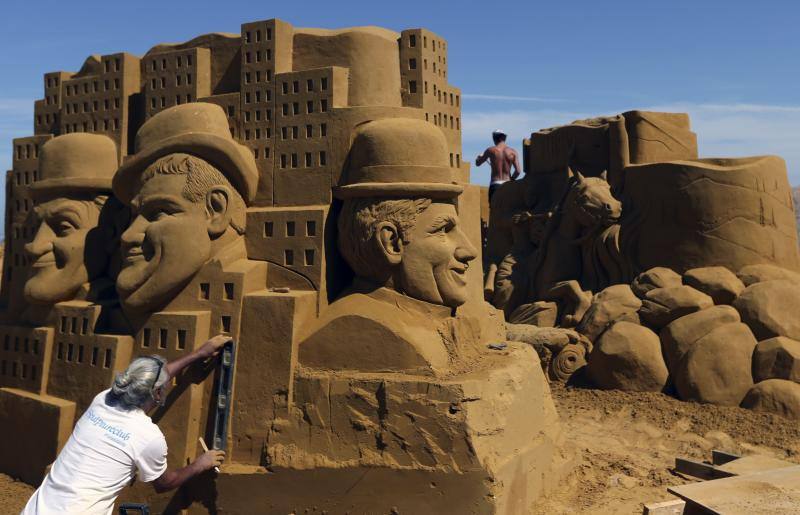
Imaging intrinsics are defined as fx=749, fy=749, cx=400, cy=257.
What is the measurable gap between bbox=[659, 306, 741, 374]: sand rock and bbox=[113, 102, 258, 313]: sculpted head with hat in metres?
5.25

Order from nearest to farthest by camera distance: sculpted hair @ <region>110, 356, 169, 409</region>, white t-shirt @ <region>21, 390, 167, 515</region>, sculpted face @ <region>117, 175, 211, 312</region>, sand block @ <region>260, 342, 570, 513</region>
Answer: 1. white t-shirt @ <region>21, 390, 167, 515</region>
2. sculpted hair @ <region>110, 356, 169, 409</region>
3. sand block @ <region>260, 342, 570, 513</region>
4. sculpted face @ <region>117, 175, 211, 312</region>

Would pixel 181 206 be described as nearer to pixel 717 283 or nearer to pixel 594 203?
pixel 717 283

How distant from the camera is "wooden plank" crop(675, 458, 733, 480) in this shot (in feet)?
20.4

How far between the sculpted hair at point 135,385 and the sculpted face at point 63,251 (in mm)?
3697

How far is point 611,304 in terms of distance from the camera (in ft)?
31.5

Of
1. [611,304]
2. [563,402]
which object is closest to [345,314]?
[563,402]

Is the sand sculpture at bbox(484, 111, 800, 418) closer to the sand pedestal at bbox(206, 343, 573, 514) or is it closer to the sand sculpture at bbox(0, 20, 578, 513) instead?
the sand sculpture at bbox(0, 20, 578, 513)

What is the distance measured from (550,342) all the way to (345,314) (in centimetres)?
477

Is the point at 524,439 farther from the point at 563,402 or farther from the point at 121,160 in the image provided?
the point at 121,160

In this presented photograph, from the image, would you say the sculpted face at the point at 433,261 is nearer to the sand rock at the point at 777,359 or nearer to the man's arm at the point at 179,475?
the man's arm at the point at 179,475

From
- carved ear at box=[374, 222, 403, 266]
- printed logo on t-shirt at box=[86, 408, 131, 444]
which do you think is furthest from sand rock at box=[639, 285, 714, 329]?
printed logo on t-shirt at box=[86, 408, 131, 444]

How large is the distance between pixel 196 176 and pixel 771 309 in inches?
254

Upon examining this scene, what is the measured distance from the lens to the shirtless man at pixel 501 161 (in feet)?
49.6

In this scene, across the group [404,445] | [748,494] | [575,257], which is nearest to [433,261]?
[404,445]
